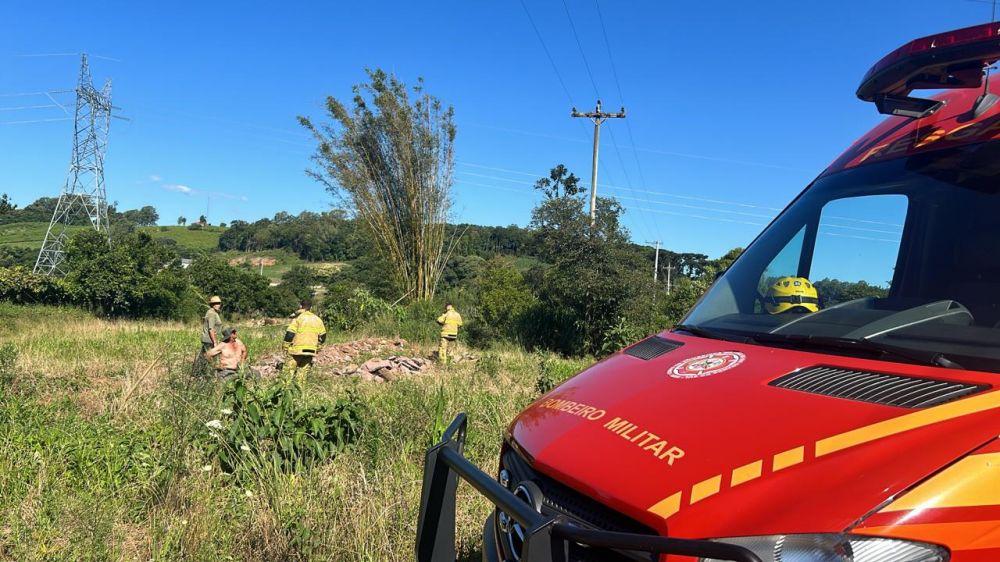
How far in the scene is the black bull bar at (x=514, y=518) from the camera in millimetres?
1348

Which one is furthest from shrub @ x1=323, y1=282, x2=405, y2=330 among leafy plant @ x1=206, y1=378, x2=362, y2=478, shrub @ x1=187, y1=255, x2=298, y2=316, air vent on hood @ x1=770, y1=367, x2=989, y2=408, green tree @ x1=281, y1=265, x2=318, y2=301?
green tree @ x1=281, y1=265, x2=318, y2=301

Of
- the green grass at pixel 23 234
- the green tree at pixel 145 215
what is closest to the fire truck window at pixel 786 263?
the green grass at pixel 23 234

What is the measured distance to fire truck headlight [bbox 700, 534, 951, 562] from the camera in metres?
1.35

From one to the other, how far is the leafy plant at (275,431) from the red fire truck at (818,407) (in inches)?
106

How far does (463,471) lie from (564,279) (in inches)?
741

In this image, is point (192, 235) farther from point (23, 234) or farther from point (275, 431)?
point (275, 431)

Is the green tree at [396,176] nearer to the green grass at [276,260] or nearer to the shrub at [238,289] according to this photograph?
the shrub at [238,289]

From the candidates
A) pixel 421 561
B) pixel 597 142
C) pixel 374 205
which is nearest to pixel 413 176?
pixel 374 205

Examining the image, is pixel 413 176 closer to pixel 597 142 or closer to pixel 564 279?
pixel 597 142

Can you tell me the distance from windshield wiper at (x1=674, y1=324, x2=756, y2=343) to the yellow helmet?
0.28m

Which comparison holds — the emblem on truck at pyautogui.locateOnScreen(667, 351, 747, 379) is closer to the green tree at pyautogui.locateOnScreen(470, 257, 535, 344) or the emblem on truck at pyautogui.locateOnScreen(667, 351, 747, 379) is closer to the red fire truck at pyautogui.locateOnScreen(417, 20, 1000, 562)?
the red fire truck at pyautogui.locateOnScreen(417, 20, 1000, 562)

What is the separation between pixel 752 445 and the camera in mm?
1665

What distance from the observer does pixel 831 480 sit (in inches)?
57.9

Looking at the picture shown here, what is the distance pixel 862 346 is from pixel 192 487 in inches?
162
